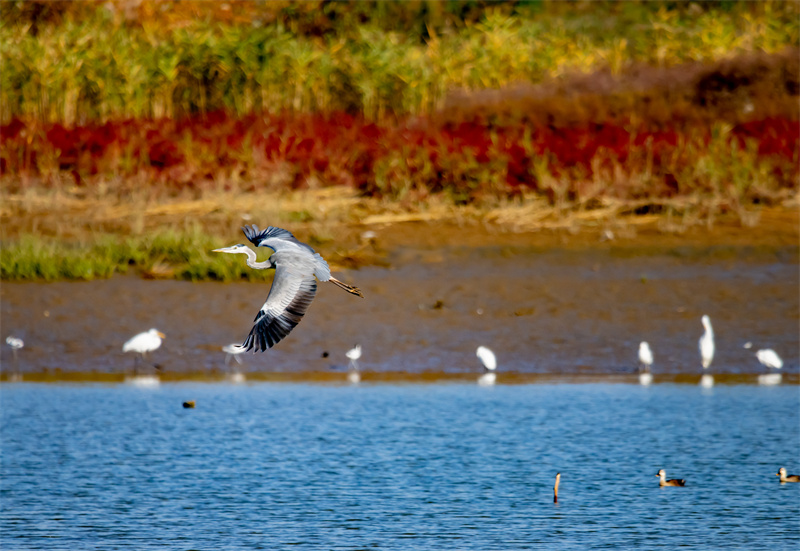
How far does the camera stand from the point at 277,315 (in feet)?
17.5

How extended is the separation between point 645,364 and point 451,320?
6.56 ft

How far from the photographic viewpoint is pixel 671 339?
12.0m

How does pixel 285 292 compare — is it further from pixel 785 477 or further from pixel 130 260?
pixel 130 260

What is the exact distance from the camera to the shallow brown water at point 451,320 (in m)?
11.5

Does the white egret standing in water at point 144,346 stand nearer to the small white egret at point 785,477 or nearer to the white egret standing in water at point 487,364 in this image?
the white egret standing in water at point 487,364

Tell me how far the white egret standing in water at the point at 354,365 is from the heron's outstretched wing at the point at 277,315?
578 cm

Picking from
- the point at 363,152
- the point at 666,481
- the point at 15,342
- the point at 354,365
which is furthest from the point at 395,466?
the point at 363,152

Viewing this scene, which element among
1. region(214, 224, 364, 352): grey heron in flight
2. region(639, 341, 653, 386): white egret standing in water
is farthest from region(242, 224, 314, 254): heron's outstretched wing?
region(639, 341, 653, 386): white egret standing in water

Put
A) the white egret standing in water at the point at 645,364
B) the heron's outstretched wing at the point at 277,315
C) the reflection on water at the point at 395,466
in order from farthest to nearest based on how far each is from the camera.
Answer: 1. the white egret standing in water at the point at 645,364
2. the reflection on water at the point at 395,466
3. the heron's outstretched wing at the point at 277,315

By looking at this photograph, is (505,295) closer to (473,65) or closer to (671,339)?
(671,339)

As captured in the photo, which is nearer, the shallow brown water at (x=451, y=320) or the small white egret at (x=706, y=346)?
the small white egret at (x=706, y=346)

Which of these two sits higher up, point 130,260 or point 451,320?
point 130,260

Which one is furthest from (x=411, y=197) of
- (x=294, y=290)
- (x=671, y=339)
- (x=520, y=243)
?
(x=294, y=290)

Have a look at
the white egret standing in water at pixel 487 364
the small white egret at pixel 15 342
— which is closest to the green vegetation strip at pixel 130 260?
the small white egret at pixel 15 342
